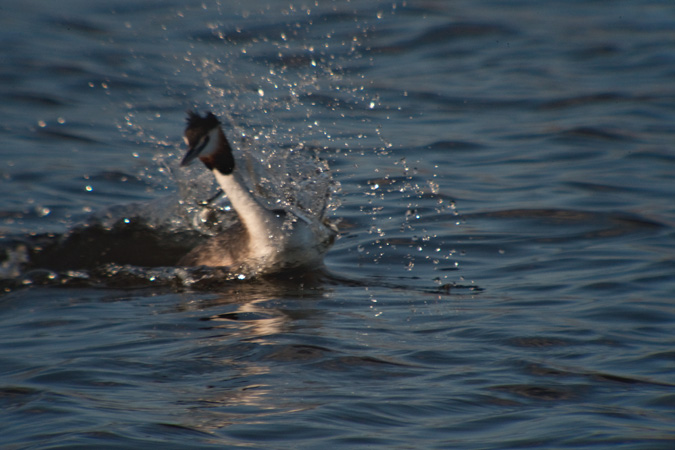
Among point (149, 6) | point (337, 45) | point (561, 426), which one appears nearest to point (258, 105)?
point (337, 45)

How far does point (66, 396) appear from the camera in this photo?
4.61 meters

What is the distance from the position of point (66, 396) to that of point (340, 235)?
3.90 m

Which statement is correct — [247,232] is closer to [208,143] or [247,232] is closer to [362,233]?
[208,143]

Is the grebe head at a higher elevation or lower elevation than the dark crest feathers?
lower

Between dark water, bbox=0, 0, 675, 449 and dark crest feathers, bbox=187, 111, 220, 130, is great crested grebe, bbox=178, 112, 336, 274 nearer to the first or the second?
dark crest feathers, bbox=187, 111, 220, 130

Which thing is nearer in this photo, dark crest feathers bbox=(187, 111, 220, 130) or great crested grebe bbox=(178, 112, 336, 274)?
great crested grebe bbox=(178, 112, 336, 274)

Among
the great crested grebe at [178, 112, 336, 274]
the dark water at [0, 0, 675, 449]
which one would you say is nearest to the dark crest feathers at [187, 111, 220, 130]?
the great crested grebe at [178, 112, 336, 274]

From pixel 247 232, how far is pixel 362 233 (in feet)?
4.26

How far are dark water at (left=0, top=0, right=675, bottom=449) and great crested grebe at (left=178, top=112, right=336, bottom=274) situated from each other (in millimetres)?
215

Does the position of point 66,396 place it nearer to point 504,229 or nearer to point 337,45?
Result: point 504,229

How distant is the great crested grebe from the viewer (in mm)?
7113

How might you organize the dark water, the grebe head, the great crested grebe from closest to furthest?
1. the dark water
2. the great crested grebe
3. the grebe head

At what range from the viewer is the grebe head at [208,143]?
23.8 feet

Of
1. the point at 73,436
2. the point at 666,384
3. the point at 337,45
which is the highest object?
the point at 337,45
